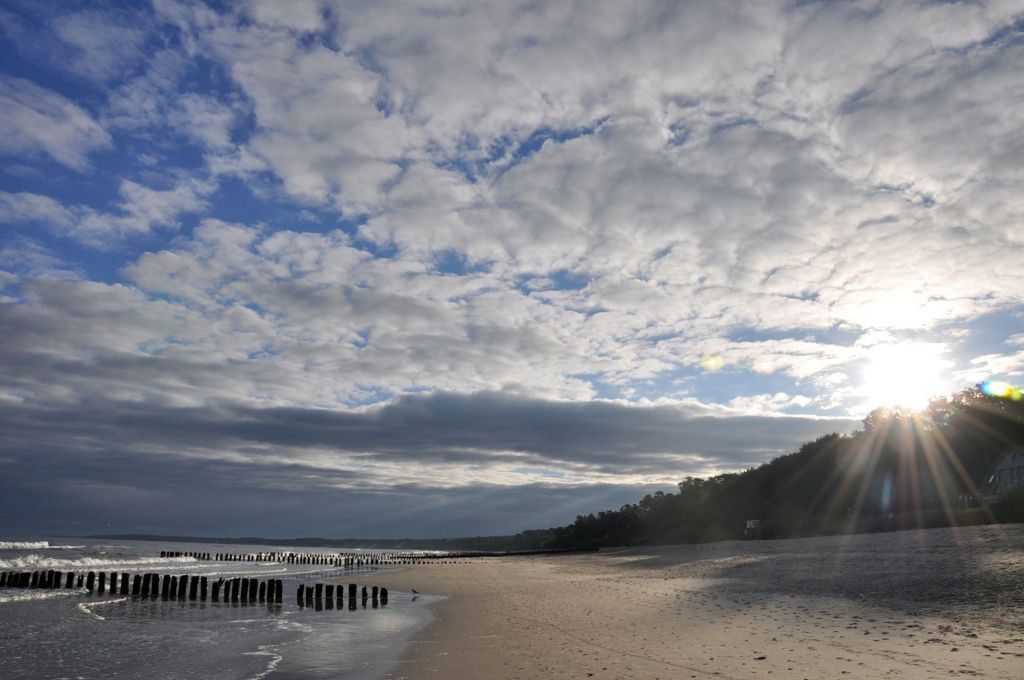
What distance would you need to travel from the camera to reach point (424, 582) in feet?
152

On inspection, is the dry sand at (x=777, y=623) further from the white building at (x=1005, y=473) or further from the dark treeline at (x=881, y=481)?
the white building at (x=1005, y=473)

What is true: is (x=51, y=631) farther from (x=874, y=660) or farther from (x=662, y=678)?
(x=874, y=660)

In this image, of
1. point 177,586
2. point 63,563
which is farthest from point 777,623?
point 63,563

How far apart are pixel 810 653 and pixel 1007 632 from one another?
3.89 m

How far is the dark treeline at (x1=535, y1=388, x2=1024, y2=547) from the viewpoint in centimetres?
5022

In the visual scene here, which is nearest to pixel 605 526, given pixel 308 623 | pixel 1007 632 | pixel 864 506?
pixel 864 506

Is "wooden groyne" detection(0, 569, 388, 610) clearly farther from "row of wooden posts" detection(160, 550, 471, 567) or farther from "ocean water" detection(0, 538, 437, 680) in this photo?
"row of wooden posts" detection(160, 550, 471, 567)

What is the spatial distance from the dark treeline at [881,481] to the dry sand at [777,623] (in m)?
16.8

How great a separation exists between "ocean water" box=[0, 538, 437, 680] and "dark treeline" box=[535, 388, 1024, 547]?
108 feet

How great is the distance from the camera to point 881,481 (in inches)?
2381

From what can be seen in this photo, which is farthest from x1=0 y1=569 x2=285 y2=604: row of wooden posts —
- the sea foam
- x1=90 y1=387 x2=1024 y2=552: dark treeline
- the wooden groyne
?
x1=90 y1=387 x2=1024 y2=552: dark treeline

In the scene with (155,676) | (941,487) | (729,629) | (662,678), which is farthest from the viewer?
(941,487)

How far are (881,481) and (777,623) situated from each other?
51.3 meters

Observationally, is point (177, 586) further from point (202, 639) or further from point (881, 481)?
point (881, 481)
